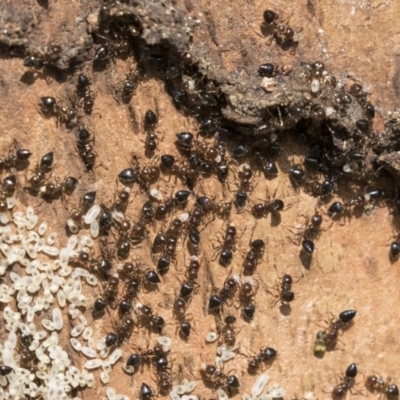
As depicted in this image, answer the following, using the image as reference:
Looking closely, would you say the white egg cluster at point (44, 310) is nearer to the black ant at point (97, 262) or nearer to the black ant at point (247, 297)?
the black ant at point (97, 262)

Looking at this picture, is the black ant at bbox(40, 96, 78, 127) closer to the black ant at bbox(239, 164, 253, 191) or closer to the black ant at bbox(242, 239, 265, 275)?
the black ant at bbox(239, 164, 253, 191)

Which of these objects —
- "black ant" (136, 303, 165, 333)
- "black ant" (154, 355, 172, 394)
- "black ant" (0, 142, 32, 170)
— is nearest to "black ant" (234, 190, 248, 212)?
"black ant" (136, 303, 165, 333)

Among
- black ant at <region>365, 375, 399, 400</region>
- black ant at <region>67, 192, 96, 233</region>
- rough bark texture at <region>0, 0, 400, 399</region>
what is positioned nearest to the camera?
rough bark texture at <region>0, 0, 400, 399</region>

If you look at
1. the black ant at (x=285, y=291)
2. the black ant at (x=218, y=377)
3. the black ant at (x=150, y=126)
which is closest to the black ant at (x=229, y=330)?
the black ant at (x=218, y=377)

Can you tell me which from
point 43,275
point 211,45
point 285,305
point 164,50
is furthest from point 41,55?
point 285,305

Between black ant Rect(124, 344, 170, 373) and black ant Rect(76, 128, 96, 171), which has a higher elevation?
black ant Rect(76, 128, 96, 171)
